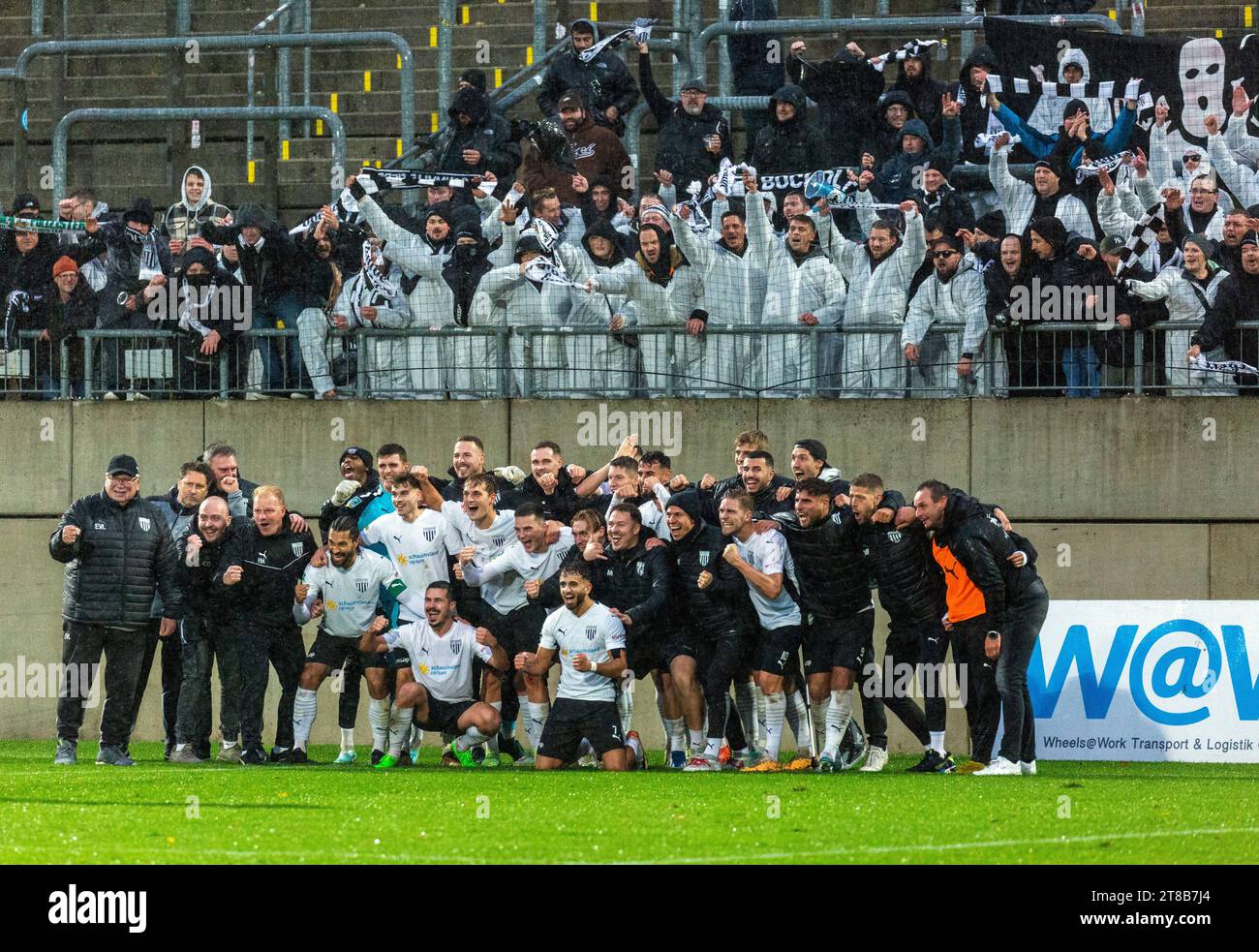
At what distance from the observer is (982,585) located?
1424cm

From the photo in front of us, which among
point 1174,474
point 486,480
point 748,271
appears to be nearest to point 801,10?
point 748,271

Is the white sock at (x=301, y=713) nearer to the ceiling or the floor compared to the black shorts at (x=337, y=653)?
nearer to the floor

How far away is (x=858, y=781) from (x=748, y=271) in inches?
213

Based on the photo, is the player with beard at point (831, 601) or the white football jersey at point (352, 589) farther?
the white football jersey at point (352, 589)

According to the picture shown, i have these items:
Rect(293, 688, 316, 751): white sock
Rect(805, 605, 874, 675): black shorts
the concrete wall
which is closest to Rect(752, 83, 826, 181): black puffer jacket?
the concrete wall

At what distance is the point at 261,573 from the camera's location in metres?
15.2

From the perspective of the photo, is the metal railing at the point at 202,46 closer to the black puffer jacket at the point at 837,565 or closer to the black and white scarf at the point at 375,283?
the black and white scarf at the point at 375,283

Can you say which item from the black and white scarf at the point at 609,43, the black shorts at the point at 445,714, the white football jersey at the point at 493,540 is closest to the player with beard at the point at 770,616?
the white football jersey at the point at 493,540

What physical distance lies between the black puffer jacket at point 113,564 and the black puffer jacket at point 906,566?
4.91 metres

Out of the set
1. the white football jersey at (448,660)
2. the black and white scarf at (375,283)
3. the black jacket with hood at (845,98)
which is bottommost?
the white football jersey at (448,660)

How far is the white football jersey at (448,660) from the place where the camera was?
15156mm
